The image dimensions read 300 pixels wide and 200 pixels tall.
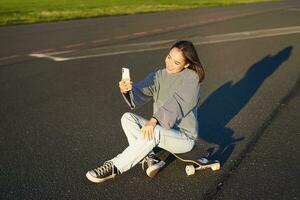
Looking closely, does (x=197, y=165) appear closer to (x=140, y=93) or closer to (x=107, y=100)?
(x=140, y=93)

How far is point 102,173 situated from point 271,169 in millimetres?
1754

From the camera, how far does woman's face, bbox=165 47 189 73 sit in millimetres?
4766

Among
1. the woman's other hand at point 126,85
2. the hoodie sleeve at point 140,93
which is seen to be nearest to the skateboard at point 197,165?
the hoodie sleeve at point 140,93

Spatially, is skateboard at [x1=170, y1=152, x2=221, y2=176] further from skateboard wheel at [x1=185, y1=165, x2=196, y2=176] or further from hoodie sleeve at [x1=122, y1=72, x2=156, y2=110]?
hoodie sleeve at [x1=122, y1=72, x2=156, y2=110]

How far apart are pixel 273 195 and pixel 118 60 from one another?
716cm

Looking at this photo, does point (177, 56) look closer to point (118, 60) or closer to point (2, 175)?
point (2, 175)

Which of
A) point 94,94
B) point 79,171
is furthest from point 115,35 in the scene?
point 79,171

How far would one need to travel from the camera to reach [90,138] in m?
6.13

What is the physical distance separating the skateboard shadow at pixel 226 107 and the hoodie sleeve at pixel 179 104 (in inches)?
35.3

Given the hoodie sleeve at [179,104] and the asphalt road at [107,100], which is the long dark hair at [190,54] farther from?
the asphalt road at [107,100]

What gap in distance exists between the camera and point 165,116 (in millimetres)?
4719

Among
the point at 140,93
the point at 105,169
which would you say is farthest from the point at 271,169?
the point at 105,169

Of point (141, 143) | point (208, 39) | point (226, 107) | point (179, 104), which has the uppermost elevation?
point (179, 104)

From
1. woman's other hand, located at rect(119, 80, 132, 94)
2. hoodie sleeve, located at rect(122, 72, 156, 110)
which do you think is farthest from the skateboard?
woman's other hand, located at rect(119, 80, 132, 94)
